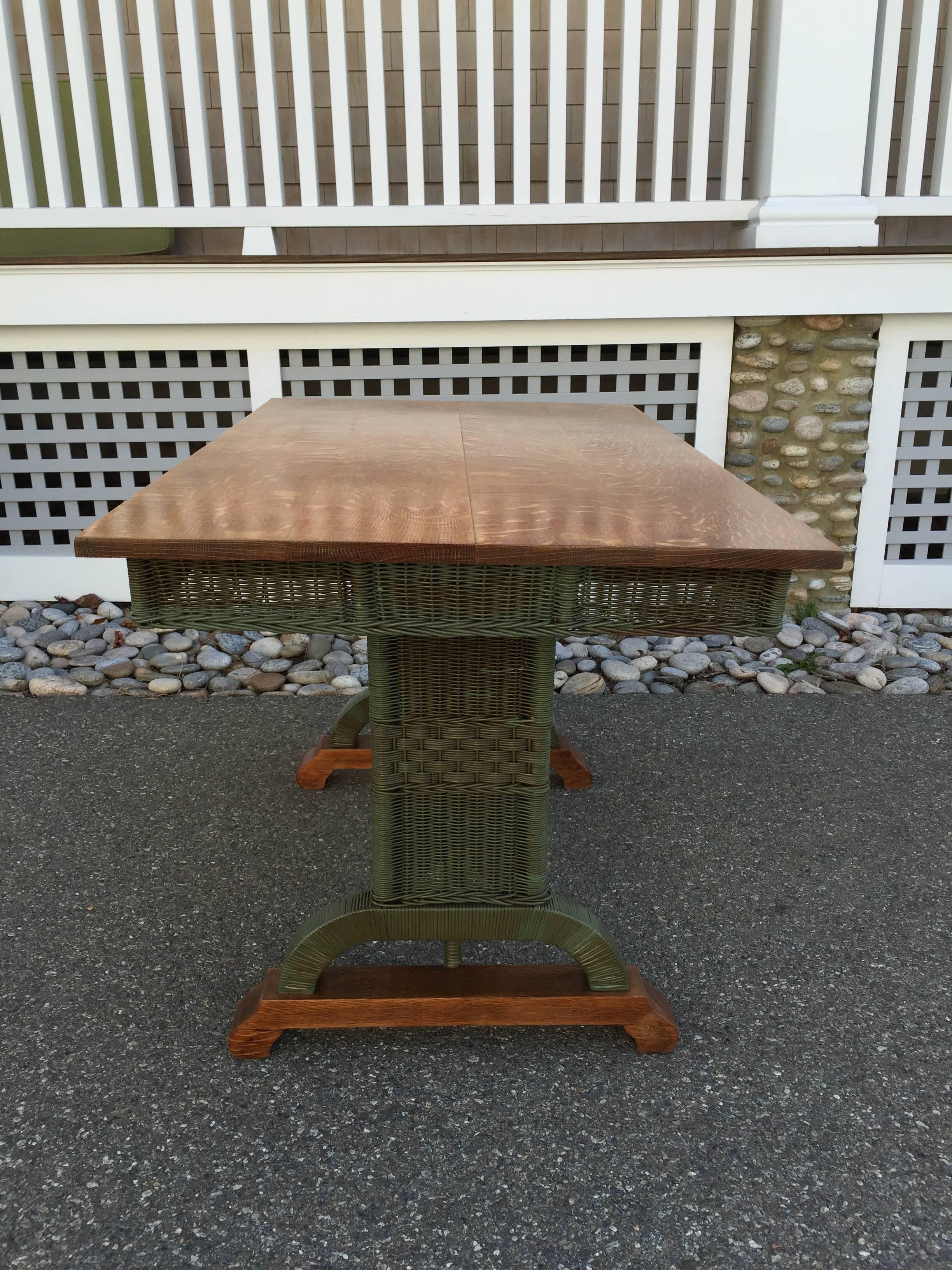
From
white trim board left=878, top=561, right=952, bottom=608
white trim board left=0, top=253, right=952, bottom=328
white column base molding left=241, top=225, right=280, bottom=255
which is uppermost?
white column base molding left=241, top=225, right=280, bottom=255

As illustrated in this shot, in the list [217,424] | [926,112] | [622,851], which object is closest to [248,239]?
[217,424]

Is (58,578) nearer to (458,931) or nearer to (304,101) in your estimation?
(304,101)

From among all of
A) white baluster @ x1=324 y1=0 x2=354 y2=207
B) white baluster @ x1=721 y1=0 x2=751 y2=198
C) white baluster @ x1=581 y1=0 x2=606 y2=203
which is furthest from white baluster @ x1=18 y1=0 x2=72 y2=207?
white baluster @ x1=721 y1=0 x2=751 y2=198

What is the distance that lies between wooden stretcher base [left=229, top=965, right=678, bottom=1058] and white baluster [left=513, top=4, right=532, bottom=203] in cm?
279

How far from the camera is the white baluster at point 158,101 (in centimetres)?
339

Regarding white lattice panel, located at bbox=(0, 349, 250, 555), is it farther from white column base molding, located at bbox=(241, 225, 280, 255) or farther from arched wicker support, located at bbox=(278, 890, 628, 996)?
arched wicker support, located at bbox=(278, 890, 628, 996)

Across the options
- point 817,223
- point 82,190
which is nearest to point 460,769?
point 817,223

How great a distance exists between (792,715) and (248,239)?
8.37 ft

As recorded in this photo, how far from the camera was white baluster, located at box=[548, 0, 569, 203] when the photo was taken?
3.38 m

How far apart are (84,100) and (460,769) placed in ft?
10.1

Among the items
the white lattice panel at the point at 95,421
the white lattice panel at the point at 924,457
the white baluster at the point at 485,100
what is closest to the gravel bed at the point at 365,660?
the white lattice panel at the point at 924,457

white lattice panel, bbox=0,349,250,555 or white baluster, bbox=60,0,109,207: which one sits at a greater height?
white baluster, bbox=60,0,109,207

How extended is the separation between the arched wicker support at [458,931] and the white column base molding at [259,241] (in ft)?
9.08

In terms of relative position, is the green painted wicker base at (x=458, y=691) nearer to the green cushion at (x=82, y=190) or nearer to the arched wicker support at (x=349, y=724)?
the arched wicker support at (x=349, y=724)
